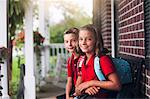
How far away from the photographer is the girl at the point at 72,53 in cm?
388

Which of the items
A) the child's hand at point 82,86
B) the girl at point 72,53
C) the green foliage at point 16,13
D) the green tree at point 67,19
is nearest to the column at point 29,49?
the green foliage at point 16,13

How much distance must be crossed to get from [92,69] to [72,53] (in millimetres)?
553

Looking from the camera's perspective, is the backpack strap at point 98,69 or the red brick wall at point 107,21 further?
the red brick wall at point 107,21

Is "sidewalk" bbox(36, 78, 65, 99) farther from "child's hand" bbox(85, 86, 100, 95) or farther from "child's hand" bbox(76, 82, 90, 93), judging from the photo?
"child's hand" bbox(85, 86, 100, 95)

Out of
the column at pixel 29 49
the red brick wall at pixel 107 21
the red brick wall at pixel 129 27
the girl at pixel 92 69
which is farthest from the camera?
the red brick wall at pixel 107 21

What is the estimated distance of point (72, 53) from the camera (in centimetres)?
397

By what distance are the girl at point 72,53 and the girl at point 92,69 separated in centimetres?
27

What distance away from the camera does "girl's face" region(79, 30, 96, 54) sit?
3483 mm

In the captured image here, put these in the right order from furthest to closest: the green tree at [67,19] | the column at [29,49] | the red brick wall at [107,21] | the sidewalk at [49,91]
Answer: the green tree at [67,19], the sidewalk at [49,91], the red brick wall at [107,21], the column at [29,49]

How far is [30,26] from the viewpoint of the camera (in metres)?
5.61

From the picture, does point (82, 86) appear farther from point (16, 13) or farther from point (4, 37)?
point (16, 13)

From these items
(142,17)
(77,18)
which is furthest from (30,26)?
(77,18)

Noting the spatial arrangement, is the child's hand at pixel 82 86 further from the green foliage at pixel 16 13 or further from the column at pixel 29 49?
the green foliage at pixel 16 13

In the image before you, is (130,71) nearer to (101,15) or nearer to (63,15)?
(101,15)
